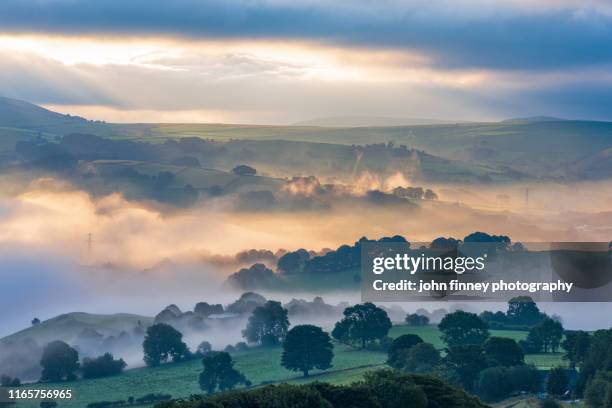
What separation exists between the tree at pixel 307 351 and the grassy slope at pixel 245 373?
0.88m

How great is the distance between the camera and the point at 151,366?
145 m

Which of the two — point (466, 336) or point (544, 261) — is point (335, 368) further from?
point (544, 261)

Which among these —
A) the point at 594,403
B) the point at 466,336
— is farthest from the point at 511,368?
the point at 466,336

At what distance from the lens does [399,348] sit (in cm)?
12988

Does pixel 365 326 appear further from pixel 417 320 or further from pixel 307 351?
pixel 417 320

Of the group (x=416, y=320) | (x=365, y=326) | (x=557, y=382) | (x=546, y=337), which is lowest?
(x=557, y=382)

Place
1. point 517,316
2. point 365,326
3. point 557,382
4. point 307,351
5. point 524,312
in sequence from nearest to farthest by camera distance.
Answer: point 557,382, point 307,351, point 365,326, point 524,312, point 517,316

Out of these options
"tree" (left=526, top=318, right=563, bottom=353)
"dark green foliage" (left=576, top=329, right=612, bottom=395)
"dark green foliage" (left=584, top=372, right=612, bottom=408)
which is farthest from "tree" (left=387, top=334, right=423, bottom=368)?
"dark green foliage" (left=584, top=372, right=612, bottom=408)

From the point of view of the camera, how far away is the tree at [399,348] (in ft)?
412

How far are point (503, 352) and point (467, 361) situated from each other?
18.1ft

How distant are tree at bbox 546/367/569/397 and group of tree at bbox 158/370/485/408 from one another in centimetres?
3097

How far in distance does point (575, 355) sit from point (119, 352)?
2269 inches

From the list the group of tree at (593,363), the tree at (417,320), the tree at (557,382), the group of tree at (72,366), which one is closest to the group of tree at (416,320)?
the tree at (417,320)

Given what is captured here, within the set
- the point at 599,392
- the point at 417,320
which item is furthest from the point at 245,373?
the point at 599,392
